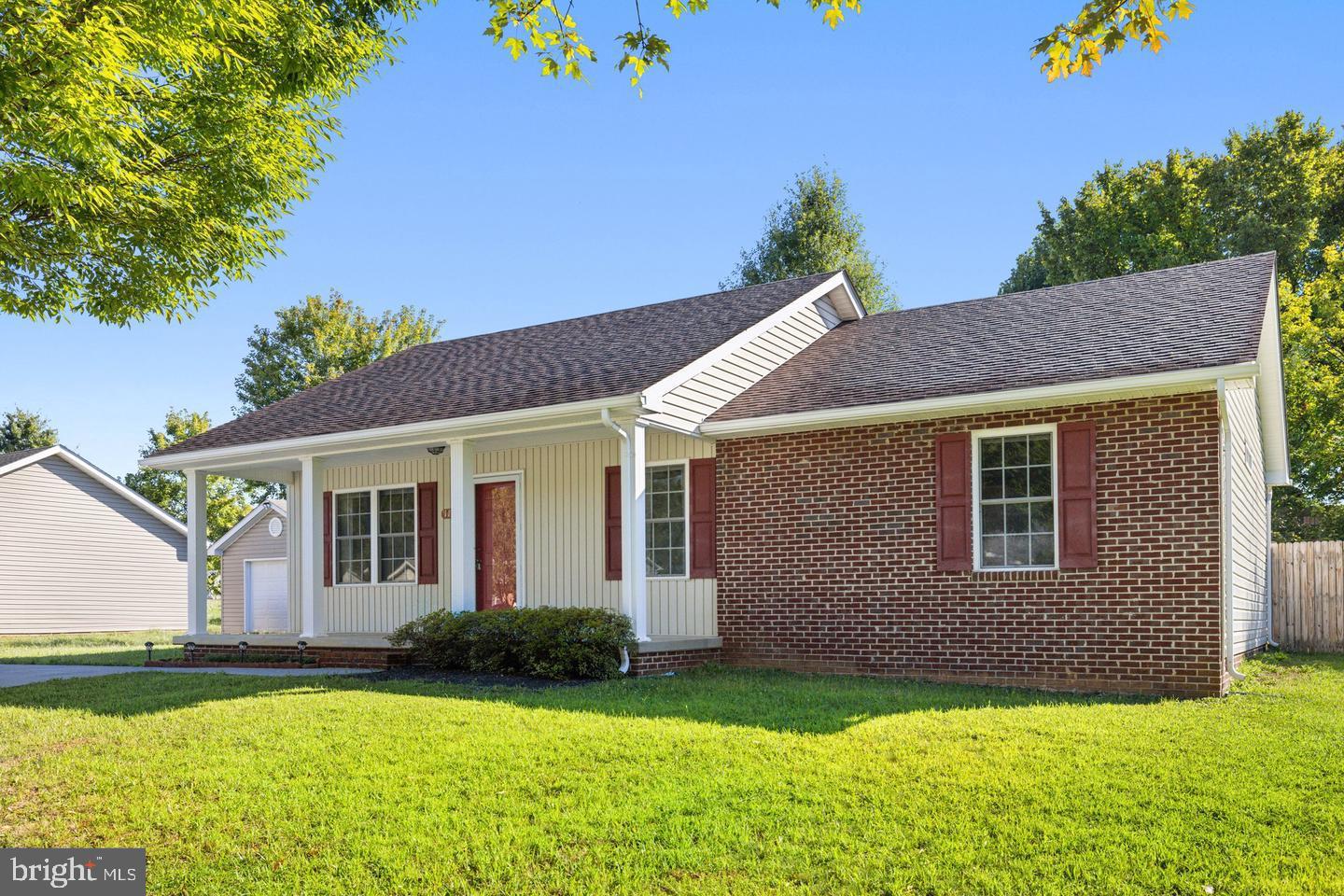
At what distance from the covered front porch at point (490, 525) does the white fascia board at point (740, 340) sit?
0.35m

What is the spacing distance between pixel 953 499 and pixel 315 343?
2784cm

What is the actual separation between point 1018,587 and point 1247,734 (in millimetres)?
3356

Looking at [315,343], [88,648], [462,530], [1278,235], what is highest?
[1278,235]

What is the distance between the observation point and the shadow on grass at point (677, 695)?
8734 millimetres

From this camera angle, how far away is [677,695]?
9.85m

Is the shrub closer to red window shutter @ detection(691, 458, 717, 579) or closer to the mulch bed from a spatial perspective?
the mulch bed

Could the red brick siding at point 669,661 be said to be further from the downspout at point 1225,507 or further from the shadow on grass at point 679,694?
the downspout at point 1225,507

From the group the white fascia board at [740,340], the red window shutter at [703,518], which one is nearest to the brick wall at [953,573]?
the red window shutter at [703,518]

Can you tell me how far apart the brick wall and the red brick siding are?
1.06 feet

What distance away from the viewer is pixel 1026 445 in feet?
36.9

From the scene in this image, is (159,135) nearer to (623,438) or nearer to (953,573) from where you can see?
(623,438)

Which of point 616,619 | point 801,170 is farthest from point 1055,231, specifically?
point 616,619

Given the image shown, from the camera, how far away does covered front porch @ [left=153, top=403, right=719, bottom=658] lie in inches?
511

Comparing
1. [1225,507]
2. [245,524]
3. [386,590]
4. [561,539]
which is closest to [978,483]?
[1225,507]
